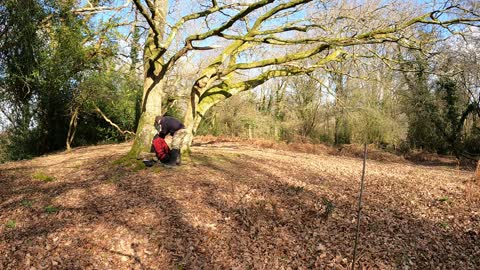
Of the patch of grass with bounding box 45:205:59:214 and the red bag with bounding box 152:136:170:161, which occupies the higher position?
the red bag with bounding box 152:136:170:161

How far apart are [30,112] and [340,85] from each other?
1565 centimetres

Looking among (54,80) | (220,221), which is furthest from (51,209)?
(54,80)

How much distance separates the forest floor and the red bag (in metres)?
0.45

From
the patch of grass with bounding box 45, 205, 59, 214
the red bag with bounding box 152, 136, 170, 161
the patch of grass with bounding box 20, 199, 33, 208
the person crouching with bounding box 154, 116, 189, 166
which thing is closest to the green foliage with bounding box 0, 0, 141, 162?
the person crouching with bounding box 154, 116, 189, 166

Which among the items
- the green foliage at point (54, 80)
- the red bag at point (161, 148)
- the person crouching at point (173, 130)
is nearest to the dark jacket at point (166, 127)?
the person crouching at point (173, 130)

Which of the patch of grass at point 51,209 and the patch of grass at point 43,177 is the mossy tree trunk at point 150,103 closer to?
the patch of grass at point 43,177

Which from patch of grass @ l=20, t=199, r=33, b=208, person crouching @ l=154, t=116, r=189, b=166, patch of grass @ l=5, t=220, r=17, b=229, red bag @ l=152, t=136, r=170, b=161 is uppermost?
person crouching @ l=154, t=116, r=189, b=166

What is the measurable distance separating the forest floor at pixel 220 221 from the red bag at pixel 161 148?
0.45 m

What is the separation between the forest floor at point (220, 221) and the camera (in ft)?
13.9

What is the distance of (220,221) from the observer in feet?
17.0

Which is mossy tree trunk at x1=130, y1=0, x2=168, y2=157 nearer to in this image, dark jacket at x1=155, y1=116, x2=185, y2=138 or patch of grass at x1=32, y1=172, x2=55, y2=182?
dark jacket at x1=155, y1=116, x2=185, y2=138

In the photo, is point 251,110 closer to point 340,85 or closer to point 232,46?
point 340,85

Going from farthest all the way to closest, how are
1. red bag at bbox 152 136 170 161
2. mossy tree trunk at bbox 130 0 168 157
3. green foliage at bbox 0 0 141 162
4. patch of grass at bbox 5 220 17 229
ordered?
green foliage at bbox 0 0 141 162 → mossy tree trunk at bbox 130 0 168 157 → red bag at bbox 152 136 170 161 → patch of grass at bbox 5 220 17 229

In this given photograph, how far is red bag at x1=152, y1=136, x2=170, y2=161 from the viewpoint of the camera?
7629 mm
